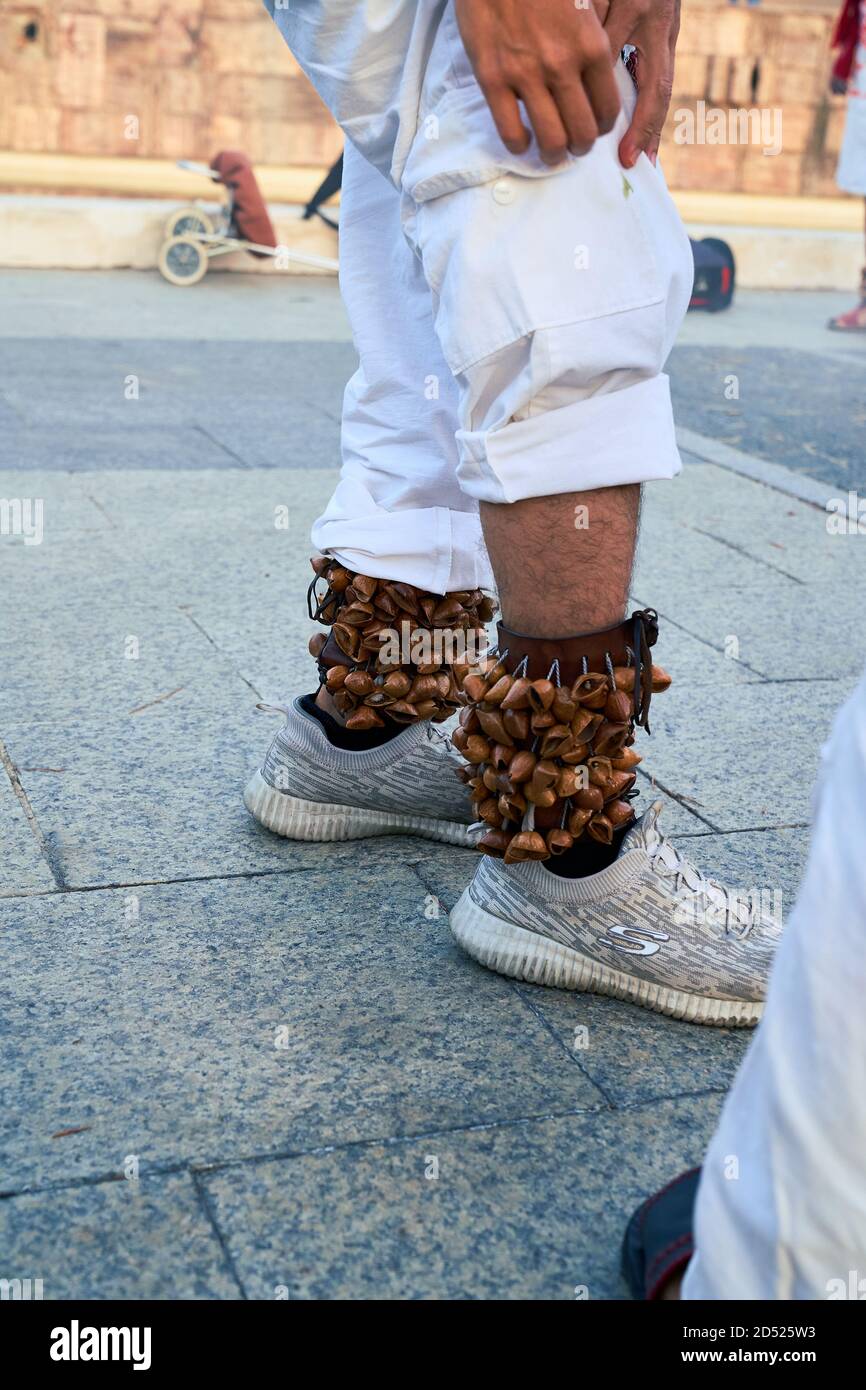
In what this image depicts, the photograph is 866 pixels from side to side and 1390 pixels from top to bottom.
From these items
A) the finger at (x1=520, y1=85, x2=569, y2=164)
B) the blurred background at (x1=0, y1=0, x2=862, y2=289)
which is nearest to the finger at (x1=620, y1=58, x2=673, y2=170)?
the finger at (x1=520, y1=85, x2=569, y2=164)

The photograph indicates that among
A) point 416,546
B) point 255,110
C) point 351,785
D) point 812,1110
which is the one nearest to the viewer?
point 812,1110

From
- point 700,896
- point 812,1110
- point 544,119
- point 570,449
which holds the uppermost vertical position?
point 544,119

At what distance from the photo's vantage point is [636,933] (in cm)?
164

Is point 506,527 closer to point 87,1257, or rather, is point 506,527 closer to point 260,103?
point 87,1257

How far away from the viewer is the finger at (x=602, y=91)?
4.55 ft

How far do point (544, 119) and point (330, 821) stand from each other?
3.16 feet

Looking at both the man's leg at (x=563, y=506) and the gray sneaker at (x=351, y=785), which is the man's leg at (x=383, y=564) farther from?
the man's leg at (x=563, y=506)

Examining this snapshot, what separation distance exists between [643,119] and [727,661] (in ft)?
4.89

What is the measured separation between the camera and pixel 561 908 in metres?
1.66

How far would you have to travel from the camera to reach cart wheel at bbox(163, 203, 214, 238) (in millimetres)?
8141

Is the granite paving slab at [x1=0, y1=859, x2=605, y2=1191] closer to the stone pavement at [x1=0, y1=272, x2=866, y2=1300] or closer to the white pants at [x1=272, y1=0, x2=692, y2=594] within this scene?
the stone pavement at [x1=0, y1=272, x2=866, y2=1300]

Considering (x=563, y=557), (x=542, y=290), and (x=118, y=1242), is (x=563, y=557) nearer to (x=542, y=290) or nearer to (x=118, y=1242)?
(x=542, y=290)

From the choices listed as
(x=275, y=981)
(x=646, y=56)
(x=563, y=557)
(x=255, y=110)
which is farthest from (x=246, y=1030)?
(x=255, y=110)
